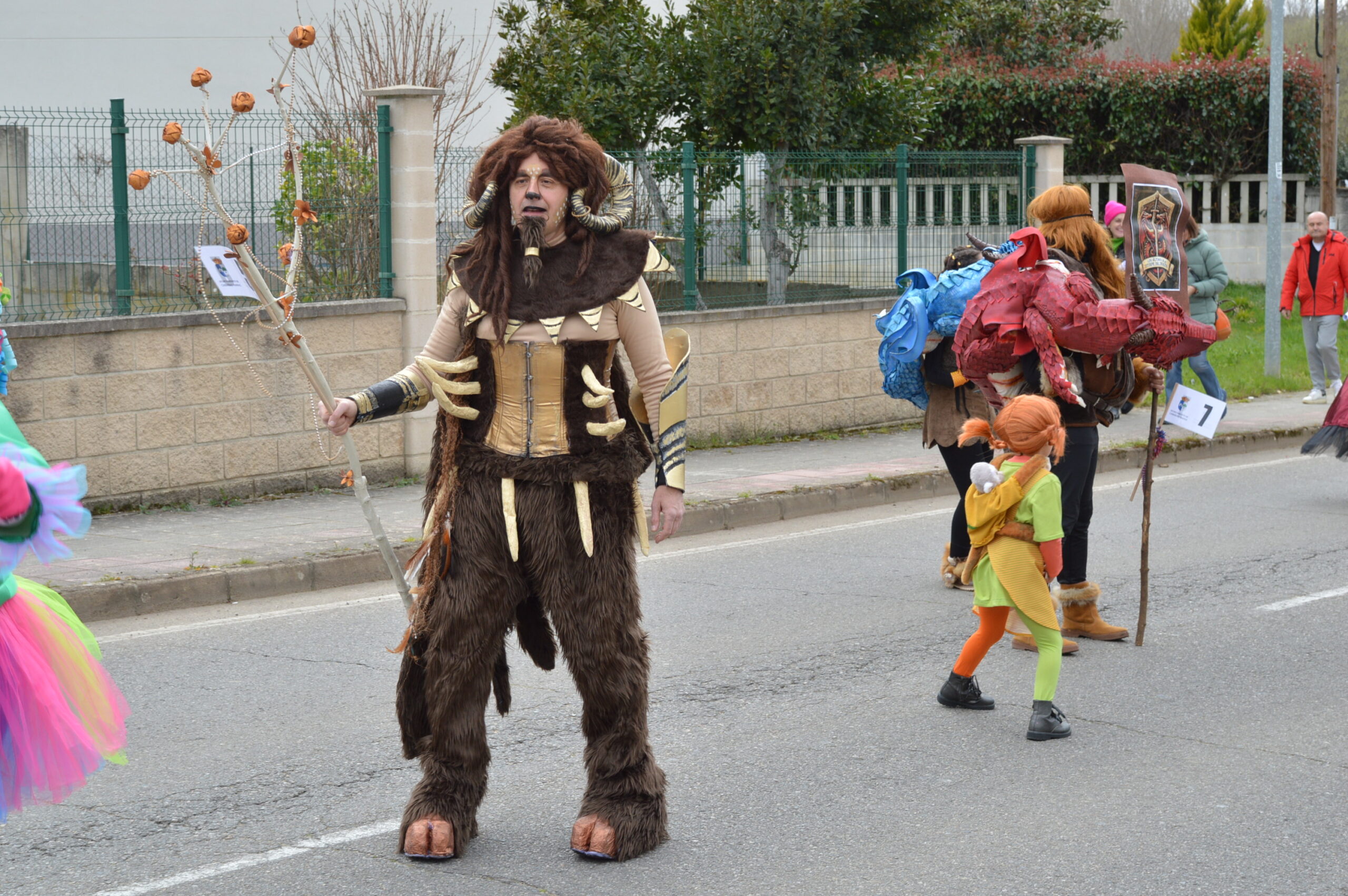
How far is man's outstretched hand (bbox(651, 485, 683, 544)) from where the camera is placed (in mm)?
4457

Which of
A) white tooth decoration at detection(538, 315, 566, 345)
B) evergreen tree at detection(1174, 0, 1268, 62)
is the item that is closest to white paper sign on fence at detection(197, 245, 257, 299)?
white tooth decoration at detection(538, 315, 566, 345)

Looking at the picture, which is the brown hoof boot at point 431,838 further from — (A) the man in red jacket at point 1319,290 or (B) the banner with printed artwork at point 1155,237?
(A) the man in red jacket at point 1319,290

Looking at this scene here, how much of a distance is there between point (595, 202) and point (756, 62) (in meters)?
10.5

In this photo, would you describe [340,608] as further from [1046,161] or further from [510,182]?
[1046,161]

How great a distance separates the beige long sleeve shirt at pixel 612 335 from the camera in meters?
4.35

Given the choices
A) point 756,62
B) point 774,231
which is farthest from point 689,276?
point 756,62

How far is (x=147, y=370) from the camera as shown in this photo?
9.84m

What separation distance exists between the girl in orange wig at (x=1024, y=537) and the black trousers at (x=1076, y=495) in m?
0.91

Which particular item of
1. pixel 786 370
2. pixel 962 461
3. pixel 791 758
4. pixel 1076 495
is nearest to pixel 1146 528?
pixel 1076 495

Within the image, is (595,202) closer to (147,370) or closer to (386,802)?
(386,802)

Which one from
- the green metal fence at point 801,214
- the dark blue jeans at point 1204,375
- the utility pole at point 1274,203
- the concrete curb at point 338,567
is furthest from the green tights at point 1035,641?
the utility pole at point 1274,203

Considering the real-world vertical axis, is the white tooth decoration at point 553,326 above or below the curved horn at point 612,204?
below

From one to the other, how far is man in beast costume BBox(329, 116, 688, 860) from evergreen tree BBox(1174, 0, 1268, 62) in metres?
32.7

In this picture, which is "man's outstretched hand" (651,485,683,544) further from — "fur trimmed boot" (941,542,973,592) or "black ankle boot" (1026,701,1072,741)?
"fur trimmed boot" (941,542,973,592)
